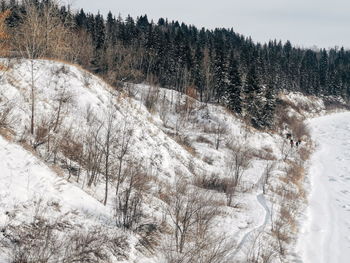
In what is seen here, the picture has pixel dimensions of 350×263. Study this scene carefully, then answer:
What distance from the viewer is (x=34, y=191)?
11.4 m

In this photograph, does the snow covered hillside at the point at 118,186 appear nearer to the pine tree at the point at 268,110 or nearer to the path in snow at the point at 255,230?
the path in snow at the point at 255,230

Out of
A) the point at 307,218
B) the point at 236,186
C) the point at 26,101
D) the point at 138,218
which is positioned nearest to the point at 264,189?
the point at 236,186

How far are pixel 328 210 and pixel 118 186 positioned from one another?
16.8m

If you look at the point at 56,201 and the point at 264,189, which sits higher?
A: the point at 56,201

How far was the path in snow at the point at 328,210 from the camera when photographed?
16531 millimetres

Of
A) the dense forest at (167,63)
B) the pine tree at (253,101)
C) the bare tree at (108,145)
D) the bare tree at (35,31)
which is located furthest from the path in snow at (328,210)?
the bare tree at (35,31)

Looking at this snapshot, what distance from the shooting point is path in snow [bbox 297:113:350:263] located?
16.5m

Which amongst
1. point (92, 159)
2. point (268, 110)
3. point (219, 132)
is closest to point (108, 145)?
point (92, 159)

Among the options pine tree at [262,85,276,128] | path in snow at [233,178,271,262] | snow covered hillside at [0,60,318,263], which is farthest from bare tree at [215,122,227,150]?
path in snow at [233,178,271,262]

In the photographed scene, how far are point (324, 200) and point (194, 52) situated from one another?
5060cm

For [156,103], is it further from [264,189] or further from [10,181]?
[10,181]

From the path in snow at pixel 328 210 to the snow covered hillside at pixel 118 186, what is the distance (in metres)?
1.18

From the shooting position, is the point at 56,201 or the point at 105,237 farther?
the point at 56,201

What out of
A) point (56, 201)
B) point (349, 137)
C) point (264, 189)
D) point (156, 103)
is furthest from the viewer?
point (349, 137)
